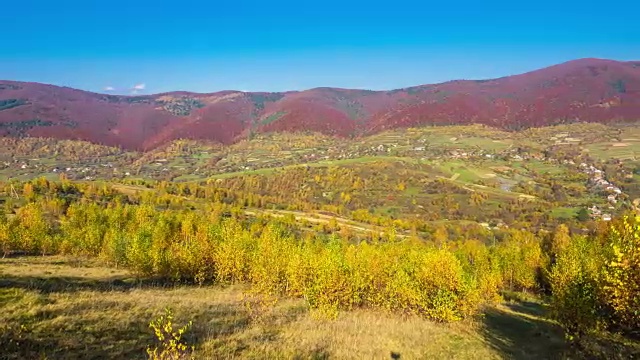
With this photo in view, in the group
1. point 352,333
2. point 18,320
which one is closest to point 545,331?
point 352,333

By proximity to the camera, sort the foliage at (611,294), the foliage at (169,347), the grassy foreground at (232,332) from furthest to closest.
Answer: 1. the foliage at (611,294)
2. the grassy foreground at (232,332)
3. the foliage at (169,347)

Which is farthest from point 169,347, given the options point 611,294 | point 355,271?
point 355,271

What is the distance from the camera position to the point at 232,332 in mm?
23109

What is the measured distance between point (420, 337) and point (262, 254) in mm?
22756

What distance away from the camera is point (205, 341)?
19922 mm

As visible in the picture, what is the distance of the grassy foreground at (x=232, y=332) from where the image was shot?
1717 cm

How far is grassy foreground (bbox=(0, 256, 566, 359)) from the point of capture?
1717 cm

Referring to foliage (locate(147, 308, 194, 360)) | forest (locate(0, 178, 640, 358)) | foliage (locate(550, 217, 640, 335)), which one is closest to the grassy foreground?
foliage (locate(147, 308, 194, 360))

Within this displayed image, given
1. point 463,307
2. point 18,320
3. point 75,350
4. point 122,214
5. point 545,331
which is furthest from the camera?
point 122,214

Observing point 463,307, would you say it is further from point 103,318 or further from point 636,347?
point 103,318

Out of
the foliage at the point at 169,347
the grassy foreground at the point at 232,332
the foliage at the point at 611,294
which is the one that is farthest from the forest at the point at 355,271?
the foliage at the point at 169,347

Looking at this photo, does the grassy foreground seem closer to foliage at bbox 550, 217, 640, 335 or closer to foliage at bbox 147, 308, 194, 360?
foliage at bbox 147, 308, 194, 360

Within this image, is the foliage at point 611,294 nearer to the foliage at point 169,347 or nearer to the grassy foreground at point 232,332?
the grassy foreground at point 232,332

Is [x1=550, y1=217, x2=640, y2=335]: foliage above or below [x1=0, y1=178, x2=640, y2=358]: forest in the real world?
above
